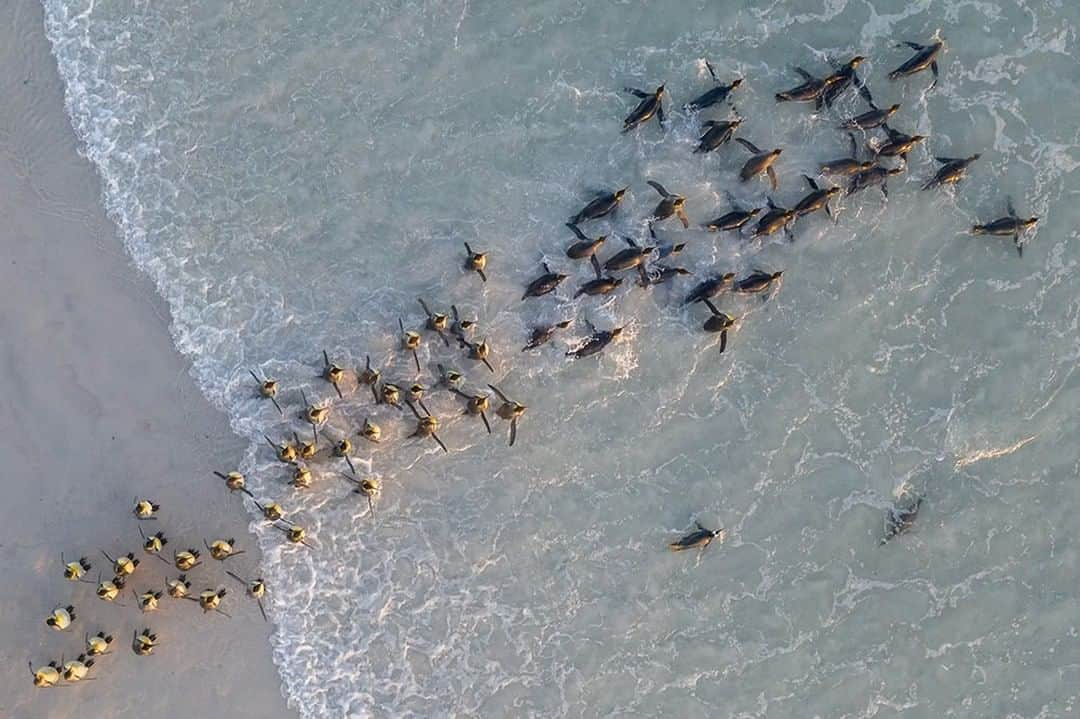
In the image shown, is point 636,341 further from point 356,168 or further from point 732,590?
point 356,168

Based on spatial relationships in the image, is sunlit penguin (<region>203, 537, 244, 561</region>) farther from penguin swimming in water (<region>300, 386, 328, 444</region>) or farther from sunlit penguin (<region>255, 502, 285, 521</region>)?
penguin swimming in water (<region>300, 386, 328, 444</region>)

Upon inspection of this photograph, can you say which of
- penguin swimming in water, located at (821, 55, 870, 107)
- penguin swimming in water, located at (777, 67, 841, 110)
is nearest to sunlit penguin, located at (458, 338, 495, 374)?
penguin swimming in water, located at (777, 67, 841, 110)

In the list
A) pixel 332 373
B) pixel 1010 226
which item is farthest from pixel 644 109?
pixel 332 373

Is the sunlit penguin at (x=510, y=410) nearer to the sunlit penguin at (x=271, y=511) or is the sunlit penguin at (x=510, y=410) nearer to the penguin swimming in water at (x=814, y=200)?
the sunlit penguin at (x=271, y=511)

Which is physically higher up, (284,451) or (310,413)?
(310,413)

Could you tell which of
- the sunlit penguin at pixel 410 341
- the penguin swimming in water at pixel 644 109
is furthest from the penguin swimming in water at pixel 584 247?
the sunlit penguin at pixel 410 341

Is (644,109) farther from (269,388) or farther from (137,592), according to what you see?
(137,592)

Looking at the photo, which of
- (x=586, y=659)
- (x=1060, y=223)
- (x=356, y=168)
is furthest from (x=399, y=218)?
(x=1060, y=223)
